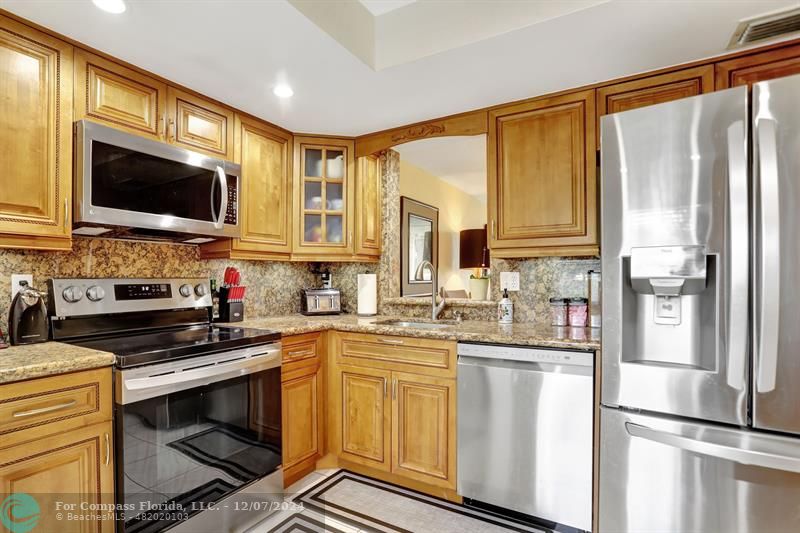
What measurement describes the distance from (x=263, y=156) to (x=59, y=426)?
1.82 metres

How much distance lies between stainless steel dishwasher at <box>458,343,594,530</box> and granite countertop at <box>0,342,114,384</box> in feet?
5.13

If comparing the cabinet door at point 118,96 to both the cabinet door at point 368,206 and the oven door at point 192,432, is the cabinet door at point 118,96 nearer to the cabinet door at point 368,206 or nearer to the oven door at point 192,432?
the oven door at point 192,432

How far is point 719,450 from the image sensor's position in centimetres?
146

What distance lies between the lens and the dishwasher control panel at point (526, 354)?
1.83 meters

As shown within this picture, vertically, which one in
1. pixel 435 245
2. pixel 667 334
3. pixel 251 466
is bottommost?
pixel 251 466

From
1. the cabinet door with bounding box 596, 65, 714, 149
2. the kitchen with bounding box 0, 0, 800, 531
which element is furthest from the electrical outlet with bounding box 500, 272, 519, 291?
the cabinet door with bounding box 596, 65, 714, 149

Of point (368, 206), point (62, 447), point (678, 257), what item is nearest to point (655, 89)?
point (678, 257)

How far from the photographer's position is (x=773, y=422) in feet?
4.61

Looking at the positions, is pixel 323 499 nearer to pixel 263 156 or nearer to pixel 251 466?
pixel 251 466

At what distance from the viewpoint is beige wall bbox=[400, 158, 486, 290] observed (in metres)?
3.86

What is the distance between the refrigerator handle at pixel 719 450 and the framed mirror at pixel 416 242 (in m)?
1.86

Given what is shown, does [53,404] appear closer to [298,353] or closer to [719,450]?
[298,353]

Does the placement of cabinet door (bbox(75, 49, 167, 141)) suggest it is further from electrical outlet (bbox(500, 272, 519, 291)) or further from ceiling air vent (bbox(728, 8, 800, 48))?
ceiling air vent (bbox(728, 8, 800, 48))

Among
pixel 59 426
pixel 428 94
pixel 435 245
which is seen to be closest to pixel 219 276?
pixel 59 426
